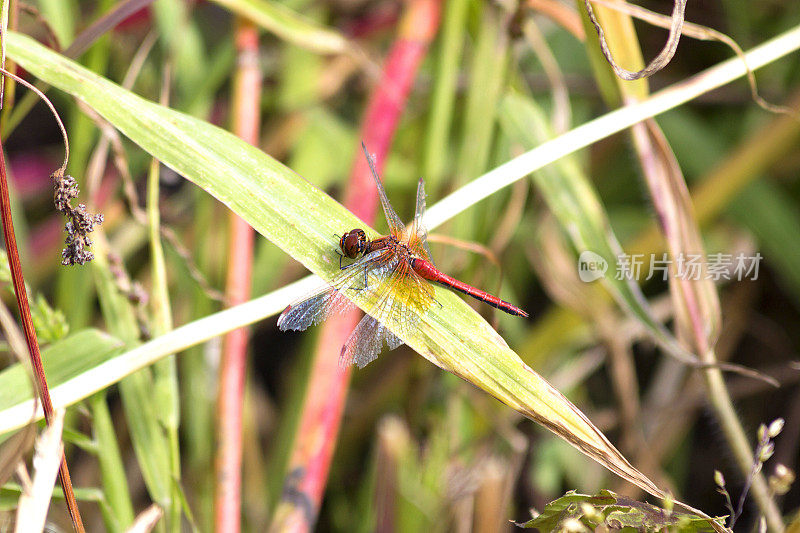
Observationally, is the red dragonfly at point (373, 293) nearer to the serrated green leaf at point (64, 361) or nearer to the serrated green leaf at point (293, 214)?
the serrated green leaf at point (293, 214)

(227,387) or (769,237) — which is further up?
(769,237)

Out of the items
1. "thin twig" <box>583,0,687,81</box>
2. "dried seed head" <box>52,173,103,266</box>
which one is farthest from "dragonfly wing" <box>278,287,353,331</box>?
"thin twig" <box>583,0,687,81</box>

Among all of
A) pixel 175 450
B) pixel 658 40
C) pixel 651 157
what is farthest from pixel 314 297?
pixel 658 40

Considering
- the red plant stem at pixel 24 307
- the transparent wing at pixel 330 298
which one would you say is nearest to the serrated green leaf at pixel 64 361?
the red plant stem at pixel 24 307

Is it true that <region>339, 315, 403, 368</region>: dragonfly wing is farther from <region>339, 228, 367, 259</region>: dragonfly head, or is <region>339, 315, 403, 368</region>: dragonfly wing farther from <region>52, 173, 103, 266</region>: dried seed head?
<region>52, 173, 103, 266</region>: dried seed head

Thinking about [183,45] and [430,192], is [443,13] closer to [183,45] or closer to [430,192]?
[430,192]

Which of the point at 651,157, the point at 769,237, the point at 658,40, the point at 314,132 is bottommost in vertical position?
the point at 651,157

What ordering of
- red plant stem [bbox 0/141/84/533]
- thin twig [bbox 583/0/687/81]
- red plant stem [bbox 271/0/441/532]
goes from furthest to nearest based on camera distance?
red plant stem [bbox 271/0/441/532] < thin twig [bbox 583/0/687/81] < red plant stem [bbox 0/141/84/533]
